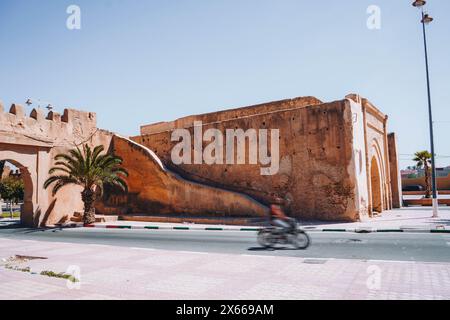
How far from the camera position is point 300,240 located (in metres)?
10.4

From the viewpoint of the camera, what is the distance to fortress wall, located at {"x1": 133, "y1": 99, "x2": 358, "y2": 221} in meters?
17.8

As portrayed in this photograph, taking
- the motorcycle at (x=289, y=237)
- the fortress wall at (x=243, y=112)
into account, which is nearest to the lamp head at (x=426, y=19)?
the fortress wall at (x=243, y=112)

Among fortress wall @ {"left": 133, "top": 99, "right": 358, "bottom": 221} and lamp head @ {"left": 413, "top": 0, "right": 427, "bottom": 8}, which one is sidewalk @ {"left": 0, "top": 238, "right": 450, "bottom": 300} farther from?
lamp head @ {"left": 413, "top": 0, "right": 427, "bottom": 8}

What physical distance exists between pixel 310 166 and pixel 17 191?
27468 millimetres

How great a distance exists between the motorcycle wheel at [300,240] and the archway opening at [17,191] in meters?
15.7

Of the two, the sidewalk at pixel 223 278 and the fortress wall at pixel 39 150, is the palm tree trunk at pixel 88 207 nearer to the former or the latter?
the fortress wall at pixel 39 150

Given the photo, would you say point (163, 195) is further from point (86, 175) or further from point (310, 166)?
point (310, 166)

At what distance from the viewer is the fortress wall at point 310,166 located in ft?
58.5

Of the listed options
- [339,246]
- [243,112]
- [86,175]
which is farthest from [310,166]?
[86,175]

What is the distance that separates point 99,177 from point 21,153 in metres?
4.22

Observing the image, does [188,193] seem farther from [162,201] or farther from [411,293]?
[411,293]

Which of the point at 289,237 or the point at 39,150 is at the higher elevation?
the point at 39,150

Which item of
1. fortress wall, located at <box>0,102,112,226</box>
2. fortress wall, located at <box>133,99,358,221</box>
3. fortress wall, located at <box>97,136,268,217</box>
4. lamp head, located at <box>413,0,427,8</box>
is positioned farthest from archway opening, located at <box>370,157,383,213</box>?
fortress wall, located at <box>0,102,112,226</box>

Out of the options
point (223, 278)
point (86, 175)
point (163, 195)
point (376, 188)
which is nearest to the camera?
point (223, 278)
